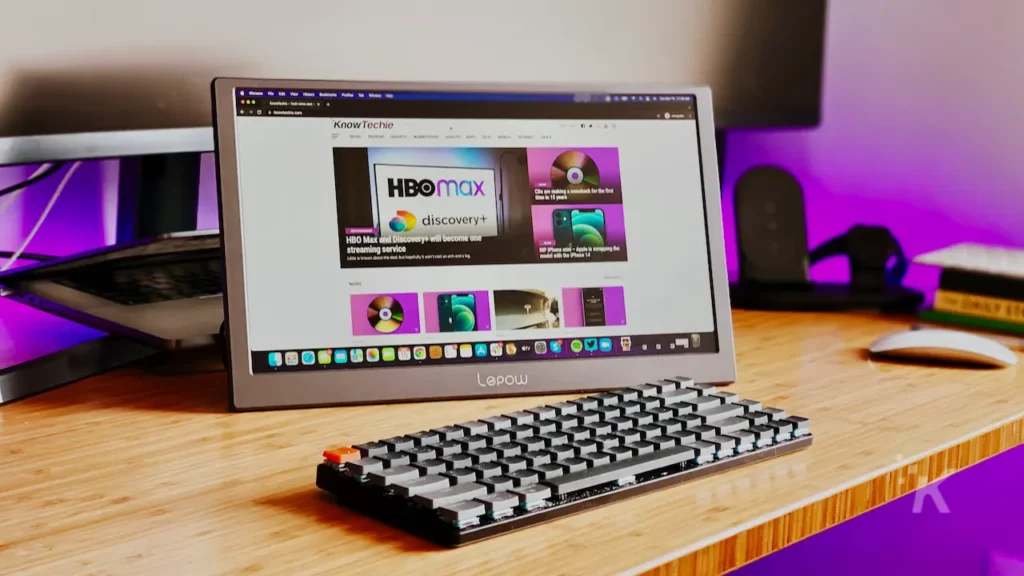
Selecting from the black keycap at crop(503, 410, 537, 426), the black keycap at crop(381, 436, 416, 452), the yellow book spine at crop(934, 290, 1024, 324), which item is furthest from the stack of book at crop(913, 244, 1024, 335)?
the black keycap at crop(381, 436, 416, 452)

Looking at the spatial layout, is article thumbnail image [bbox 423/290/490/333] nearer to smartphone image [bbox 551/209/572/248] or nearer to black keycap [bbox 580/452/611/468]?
smartphone image [bbox 551/209/572/248]

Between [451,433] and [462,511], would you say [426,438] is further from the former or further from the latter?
[462,511]

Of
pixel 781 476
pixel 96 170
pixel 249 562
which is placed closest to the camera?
pixel 249 562

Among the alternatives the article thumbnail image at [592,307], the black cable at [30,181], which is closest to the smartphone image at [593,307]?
the article thumbnail image at [592,307]

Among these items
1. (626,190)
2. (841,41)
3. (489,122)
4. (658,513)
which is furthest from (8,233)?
(841,41)

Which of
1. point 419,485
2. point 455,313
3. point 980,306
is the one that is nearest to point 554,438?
point 419,485

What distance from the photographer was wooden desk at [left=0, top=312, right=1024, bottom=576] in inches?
25.8

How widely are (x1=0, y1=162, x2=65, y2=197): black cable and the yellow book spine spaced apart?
1.05 meters

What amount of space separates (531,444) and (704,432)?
0.14 metres

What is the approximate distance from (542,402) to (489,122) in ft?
0.89

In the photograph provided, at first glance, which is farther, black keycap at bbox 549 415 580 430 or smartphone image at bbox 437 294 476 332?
smartphone image at bbox 437 294 476 332

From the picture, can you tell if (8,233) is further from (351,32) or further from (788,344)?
(788,344)

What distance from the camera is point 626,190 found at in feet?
3.62

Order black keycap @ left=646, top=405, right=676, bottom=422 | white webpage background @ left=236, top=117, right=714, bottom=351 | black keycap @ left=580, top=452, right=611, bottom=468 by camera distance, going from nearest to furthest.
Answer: black keycap @ left=580, top=452, right=611, bottom=468
black keycap @ left=646, top=405, right=676, bottom=422
white webpage background @ left=236, top=117, right=714, bottom=351
